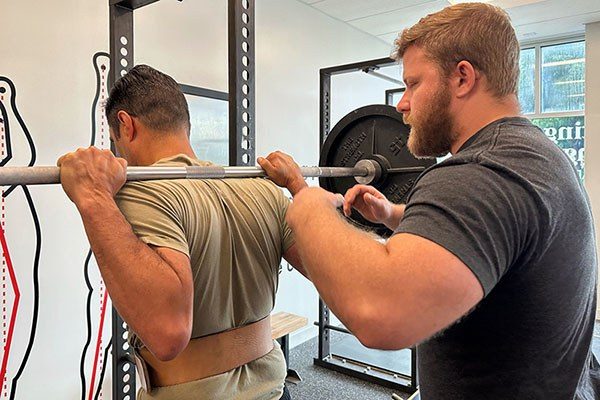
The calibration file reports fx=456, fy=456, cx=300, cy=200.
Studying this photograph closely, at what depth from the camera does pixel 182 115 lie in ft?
4.33

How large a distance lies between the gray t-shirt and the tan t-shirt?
19.0 inches

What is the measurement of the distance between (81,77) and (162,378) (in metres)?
1.83

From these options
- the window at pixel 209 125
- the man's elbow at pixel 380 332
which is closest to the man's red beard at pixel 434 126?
the man's elbow at pixel 380 332

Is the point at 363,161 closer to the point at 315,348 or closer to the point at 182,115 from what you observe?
the point at 182,115

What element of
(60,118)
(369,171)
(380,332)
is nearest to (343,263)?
(380,332)

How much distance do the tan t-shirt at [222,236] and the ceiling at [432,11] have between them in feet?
10.4

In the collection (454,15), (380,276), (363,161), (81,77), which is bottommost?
(380,276)

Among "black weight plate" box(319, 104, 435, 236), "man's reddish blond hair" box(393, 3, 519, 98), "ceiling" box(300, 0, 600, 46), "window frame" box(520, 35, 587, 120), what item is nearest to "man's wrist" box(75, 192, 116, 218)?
"man's reddish blond hair" box(393, 3, 519, 98)

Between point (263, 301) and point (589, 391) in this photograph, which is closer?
point (589, 391)

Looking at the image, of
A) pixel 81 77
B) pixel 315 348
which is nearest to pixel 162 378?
pixel 81 77

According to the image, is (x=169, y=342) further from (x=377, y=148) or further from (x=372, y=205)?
(x=377, y=148)

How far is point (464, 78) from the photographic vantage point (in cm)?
93

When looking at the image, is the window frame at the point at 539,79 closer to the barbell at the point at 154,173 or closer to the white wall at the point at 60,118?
the white wall at the point at 60,118

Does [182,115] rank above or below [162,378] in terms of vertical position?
above
